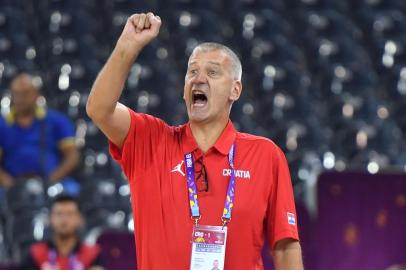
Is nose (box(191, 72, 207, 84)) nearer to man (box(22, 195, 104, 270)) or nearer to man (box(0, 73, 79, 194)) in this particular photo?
man (box(22, 195, 104, 270))

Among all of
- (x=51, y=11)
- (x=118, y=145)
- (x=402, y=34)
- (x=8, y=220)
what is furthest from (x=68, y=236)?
(x=402, y=34)

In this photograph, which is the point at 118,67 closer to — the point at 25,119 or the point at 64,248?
the point at 64,248

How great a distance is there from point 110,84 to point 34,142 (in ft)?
12.4

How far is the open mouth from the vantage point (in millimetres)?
3463

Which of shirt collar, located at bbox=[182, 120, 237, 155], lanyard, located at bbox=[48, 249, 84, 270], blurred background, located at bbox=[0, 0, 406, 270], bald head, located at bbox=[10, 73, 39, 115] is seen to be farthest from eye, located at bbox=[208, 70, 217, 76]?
bald head, located at bbox=[10, 73, 39, 115]

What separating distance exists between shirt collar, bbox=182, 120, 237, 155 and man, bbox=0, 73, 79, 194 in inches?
131

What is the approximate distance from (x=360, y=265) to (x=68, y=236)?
169cm

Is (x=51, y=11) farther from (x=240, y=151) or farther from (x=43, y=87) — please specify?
(x=240, y=151)

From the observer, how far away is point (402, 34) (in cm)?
923

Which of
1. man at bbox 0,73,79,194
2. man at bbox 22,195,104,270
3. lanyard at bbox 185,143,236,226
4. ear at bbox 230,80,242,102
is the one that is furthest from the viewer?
man at bbox 0,73,79,194

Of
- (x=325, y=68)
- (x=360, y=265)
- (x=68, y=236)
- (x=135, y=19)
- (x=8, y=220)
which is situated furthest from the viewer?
(x=325, y=68)

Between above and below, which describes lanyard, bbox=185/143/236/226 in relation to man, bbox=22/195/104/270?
above

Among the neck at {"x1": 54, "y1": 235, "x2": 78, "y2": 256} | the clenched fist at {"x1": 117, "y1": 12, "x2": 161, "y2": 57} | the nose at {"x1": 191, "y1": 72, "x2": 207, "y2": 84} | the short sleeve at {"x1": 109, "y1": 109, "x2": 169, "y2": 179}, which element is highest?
the clenched fist at {"x1": 117, "y1": 12, "x2": 161, "y2": 57}

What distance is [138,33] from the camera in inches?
128
